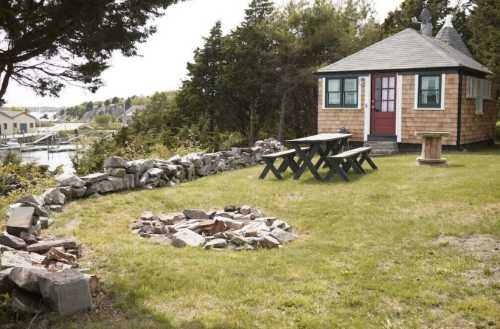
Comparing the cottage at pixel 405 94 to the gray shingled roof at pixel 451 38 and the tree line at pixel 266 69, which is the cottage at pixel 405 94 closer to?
the gray shingled roof at pixel 451 38

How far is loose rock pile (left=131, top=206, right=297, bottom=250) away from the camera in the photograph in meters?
6.12

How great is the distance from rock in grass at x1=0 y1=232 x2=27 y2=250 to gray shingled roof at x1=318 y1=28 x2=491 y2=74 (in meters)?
13.5

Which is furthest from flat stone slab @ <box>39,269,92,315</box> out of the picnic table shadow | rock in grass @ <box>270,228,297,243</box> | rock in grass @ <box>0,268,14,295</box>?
the picnic table shadow

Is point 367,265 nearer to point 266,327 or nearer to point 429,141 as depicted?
point 266,327

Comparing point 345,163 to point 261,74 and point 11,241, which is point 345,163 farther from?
point 261,74

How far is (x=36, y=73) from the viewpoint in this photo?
5902mm

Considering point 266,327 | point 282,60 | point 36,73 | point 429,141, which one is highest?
point 282,60

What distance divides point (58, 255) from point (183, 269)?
1.36m

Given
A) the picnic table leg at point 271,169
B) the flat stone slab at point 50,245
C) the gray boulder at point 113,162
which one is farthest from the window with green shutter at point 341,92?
the flat stone slab at point 50,245

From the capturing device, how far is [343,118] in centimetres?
1739

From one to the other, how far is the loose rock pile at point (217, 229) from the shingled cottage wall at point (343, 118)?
9.97 metres

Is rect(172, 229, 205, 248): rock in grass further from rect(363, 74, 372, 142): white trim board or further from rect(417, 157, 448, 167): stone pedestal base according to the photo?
rect(363, 74, 372, 142): white trim board

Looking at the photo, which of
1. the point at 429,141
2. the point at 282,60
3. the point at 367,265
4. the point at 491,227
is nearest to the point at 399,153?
the point at 429,141

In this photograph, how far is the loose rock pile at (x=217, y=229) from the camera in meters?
6.12
